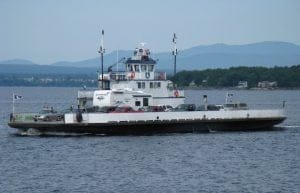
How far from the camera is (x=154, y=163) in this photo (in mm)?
54688

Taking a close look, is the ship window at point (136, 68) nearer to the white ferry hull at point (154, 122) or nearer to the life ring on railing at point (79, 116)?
the white ferry hull at point (154, 122)

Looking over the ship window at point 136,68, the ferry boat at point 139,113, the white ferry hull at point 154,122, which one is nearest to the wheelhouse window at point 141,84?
the ferry boat at point 139,113

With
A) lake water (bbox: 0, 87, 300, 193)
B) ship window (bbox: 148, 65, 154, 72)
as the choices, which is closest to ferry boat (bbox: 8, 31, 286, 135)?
ship window (bbox: 148, 65, 154, 72)

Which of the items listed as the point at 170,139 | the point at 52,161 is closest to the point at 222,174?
the point at 52,161

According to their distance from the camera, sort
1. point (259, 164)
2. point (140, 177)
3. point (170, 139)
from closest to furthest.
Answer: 1. point (140, 177)
2. point (259, 164)
3. point (170, 139)

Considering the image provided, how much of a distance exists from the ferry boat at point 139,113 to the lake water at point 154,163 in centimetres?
113

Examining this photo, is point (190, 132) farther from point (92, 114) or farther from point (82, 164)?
point (82, 164)

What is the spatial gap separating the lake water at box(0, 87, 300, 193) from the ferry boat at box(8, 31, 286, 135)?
1128 mm

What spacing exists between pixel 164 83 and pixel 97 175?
2556 centimetres

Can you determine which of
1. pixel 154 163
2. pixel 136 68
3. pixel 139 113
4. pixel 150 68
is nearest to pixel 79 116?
pixel 139 113

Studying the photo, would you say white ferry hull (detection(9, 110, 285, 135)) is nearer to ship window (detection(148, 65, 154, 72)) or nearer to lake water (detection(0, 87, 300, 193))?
lake water (detection(0, 87, 300, 193))

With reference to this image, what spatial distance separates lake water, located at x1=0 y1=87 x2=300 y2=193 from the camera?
46.5m

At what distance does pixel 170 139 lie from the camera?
220 feet

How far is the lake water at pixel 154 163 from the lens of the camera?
1831 inches
